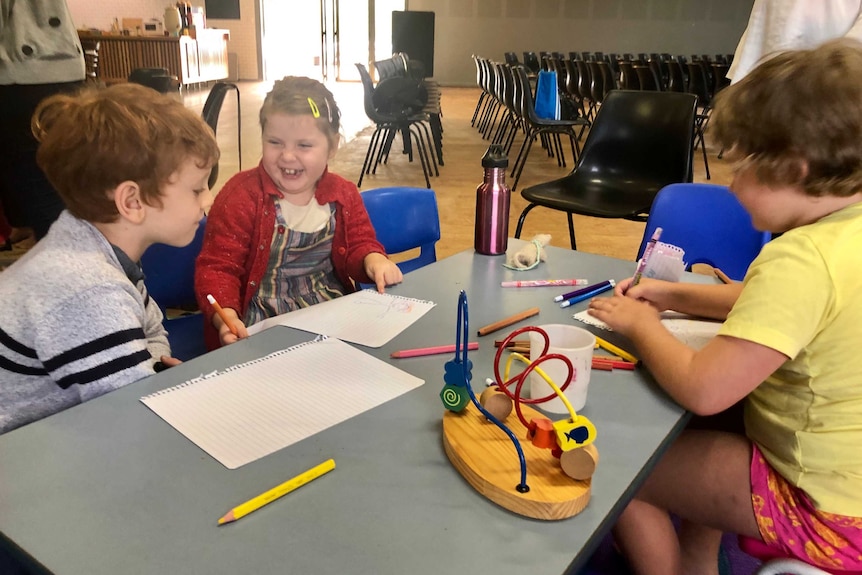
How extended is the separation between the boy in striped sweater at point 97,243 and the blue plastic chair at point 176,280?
39cm

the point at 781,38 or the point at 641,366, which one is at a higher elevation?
the point at 781,38

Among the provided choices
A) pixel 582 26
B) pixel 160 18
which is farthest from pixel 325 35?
pixel 582 26

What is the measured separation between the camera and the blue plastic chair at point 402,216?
187 cm

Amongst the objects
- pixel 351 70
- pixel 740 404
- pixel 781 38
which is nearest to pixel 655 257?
pixel 740 404

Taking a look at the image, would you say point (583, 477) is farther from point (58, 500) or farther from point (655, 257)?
point (655, 257)

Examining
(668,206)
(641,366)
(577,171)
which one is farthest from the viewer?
(577,171)

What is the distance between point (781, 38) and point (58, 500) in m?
2.56

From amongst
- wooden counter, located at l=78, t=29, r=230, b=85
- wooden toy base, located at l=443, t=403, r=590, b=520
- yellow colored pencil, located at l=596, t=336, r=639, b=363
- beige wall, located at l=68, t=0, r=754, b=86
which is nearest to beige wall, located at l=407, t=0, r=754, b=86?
beige wall, located at l=68, t=0, r=754, b=86

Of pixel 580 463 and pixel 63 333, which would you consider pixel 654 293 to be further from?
pixel 63 333

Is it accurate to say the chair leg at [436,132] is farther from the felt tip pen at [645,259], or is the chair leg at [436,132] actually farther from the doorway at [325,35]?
the doorway at [325,35]

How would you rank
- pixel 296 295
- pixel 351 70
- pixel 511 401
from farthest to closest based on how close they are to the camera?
1. pixel 351 70
2. pixel 296 295
3. pixel 511 401

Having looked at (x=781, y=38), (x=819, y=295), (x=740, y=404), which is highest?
(x=781, y=38)

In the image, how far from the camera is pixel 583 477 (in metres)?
0.66

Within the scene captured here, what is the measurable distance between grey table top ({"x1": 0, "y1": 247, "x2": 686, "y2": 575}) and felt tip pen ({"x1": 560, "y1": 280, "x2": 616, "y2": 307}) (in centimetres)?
33
